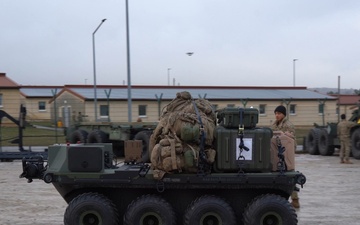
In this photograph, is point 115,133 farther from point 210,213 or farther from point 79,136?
point 210,213

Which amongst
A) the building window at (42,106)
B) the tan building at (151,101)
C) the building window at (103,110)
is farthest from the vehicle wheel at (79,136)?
the building window at (42,106)

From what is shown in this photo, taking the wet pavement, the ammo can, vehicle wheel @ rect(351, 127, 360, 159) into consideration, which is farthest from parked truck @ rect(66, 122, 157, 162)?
the ammo can

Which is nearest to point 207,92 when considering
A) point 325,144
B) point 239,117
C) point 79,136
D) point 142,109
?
point 142,109

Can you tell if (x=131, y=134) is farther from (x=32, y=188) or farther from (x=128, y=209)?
(x=128, y=209)

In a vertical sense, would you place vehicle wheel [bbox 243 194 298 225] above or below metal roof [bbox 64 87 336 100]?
below

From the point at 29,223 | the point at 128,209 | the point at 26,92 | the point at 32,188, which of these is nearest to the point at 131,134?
the point at 32,188

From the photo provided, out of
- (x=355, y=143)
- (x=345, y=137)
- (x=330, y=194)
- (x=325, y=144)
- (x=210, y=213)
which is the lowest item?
(x=330, y=194)

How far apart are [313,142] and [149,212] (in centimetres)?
1600

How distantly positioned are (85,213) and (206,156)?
166cm

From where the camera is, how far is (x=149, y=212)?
724 centimetres

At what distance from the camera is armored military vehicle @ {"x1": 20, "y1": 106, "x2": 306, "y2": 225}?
7.18 m

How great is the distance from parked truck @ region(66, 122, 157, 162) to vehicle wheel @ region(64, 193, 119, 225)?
1051 centimetres

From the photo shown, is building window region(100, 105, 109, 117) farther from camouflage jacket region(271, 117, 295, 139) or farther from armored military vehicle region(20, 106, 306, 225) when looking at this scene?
armored military vehicle region(20, 106, 306, 225)

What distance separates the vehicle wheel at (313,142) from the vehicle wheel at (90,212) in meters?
15.9
